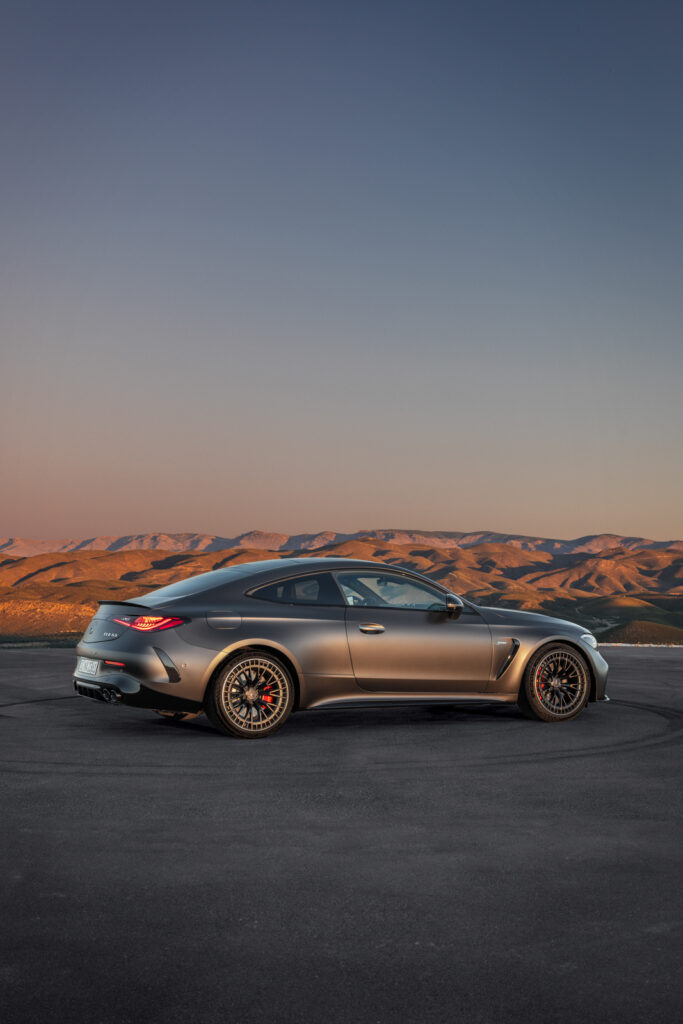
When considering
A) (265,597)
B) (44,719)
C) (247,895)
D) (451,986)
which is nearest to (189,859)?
(247,895)

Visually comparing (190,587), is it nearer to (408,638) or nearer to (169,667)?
(169,667)

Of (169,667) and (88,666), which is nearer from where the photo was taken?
(169,667)

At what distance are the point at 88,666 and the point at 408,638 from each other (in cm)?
299

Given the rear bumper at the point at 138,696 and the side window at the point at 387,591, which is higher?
the side window at the point at 387,591

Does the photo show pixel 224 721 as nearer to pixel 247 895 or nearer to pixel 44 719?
pixel 44 719

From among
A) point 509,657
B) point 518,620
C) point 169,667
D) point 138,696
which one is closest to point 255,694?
point 169,667

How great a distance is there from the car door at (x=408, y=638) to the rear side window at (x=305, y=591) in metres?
0.12

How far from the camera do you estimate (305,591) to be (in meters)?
9.73

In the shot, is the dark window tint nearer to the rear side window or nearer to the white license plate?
the rear side window

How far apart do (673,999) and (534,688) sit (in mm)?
6603

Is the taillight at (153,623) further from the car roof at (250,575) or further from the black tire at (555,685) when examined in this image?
the black tire at (555,685)

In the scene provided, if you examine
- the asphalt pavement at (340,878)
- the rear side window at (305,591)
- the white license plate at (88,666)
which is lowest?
the asphalt pavement at (340,878)

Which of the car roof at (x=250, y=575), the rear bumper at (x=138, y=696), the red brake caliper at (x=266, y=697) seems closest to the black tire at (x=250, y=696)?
the red brake caliper at (x=266, y=697)

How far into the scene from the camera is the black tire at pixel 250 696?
9031 mm
